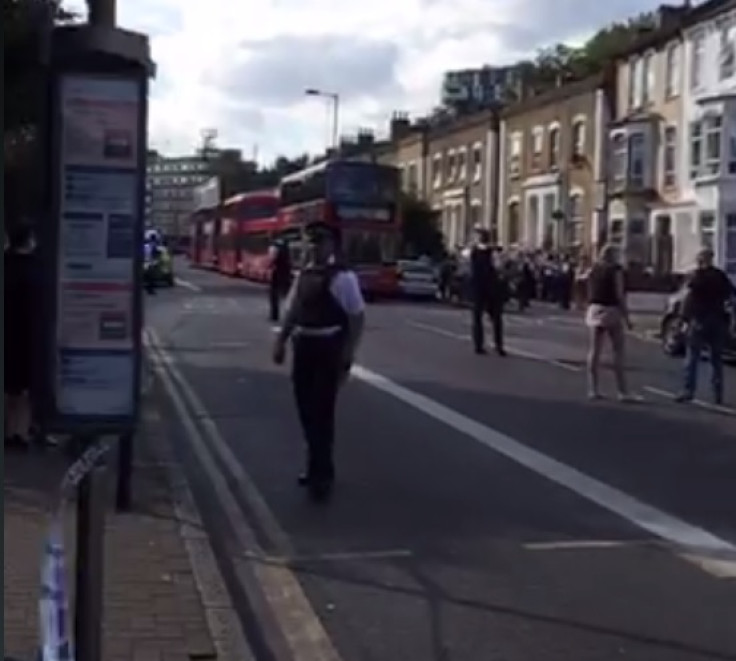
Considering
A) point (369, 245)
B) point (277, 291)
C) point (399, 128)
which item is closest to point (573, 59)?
point (399, 128)

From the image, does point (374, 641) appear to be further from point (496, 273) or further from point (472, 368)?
point (496, 273)

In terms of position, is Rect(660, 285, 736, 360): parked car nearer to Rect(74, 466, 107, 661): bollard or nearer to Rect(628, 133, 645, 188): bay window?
Rect(74, 466, 107, 661): bollard

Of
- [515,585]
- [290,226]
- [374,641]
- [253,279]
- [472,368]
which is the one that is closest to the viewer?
[374,641]

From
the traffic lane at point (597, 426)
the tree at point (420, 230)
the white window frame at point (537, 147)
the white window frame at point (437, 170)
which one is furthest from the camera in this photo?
the white window frame at point (437, 170)

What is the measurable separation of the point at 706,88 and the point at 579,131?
13.2 m

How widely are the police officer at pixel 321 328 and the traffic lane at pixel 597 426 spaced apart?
2.28m

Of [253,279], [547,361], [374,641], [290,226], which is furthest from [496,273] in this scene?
[253,279]

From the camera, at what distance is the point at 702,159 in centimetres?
6316

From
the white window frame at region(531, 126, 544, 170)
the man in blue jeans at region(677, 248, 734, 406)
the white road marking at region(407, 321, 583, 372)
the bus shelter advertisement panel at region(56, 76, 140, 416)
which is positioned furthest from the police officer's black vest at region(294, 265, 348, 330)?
the white window frame at region(531, 126, 544, 170)

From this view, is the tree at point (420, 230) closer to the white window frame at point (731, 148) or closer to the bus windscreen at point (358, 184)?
the white window frame at point (731, 148)

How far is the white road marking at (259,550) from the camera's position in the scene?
826 cm

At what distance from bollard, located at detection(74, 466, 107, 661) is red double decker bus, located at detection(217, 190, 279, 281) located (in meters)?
59.2

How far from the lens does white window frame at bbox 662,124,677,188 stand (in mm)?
66562

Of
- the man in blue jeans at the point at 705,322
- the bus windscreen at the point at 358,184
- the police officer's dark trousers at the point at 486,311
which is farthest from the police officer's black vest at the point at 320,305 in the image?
the bus windscreen at the point at 358,184
